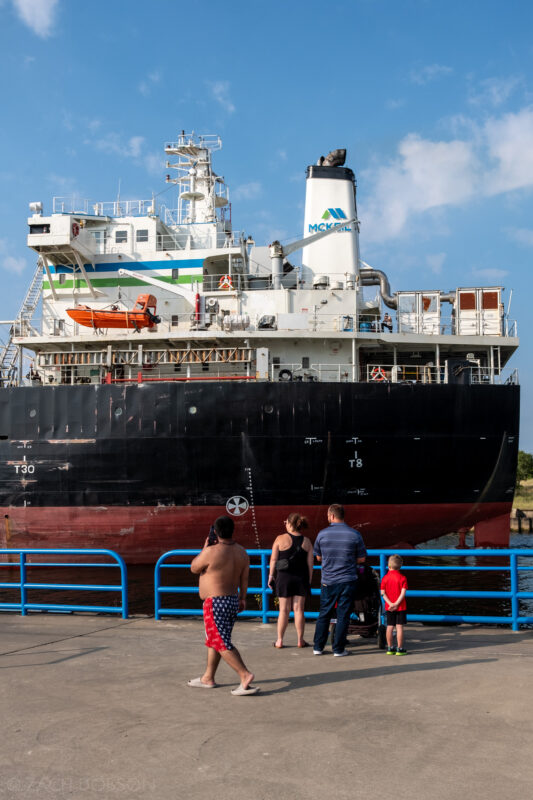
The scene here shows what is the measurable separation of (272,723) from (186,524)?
1469cm

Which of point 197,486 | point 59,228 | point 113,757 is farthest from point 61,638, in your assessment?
point 59,228

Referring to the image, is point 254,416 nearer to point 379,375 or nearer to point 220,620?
point 379,375

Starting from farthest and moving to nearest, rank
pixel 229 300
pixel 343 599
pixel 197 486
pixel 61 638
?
1. pixel 229 300
2. pixel 197 486
3. pixel 61 638
4. pixel 343 599

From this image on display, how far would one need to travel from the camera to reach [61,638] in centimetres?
863

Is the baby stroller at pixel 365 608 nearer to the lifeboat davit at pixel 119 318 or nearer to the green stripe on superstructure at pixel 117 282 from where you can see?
the lifeboat davit at pixel 119 318

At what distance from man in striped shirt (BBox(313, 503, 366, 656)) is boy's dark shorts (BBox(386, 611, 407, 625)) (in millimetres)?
467

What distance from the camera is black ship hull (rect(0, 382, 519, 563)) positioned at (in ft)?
63.3

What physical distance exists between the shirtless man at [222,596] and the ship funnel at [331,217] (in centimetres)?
1824

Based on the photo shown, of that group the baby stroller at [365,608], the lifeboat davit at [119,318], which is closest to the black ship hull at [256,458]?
the lifeboat davit at [119,318]

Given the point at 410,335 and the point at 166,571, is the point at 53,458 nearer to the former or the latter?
the point at 166,571

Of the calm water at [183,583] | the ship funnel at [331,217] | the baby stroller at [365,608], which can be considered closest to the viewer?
the baby stroller at [365,608]

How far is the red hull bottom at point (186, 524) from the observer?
63.9 ft

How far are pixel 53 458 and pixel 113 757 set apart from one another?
16366 mm

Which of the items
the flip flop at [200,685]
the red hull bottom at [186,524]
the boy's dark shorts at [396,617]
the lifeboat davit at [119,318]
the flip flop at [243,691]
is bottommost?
the red hull bottom at [186,524]
